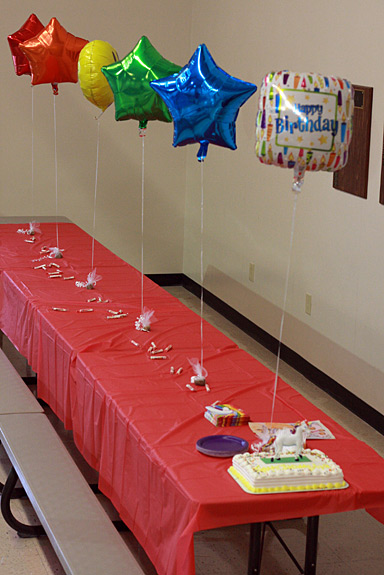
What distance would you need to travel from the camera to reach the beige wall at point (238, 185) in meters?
5.39

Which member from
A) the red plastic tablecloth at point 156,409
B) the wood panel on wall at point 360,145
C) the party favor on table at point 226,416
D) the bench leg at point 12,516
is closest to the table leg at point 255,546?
the red plastic tablecloth at point 156,409

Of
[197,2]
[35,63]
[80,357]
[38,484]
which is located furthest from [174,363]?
[197,2]

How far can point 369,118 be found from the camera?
5.16m

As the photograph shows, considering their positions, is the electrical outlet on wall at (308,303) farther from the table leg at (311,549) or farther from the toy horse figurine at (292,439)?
the toy horse figurine at (292,439)

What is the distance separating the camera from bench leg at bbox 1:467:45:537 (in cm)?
388

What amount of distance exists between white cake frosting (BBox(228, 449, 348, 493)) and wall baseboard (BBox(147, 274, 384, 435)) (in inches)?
97.9

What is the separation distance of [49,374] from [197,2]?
4.95 meters

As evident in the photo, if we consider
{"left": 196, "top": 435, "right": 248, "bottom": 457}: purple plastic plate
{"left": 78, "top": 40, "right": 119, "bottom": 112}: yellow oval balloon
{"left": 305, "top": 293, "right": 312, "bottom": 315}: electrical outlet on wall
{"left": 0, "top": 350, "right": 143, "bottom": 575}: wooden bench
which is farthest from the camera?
{"left": 305, "top": 293, "right": 312, "bottom": 315}: electrical outlet on wall

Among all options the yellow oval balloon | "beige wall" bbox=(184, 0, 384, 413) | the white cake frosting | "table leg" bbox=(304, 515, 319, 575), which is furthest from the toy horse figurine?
the yellow oval balloon

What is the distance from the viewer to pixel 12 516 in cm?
389

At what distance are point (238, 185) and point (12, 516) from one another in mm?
4150

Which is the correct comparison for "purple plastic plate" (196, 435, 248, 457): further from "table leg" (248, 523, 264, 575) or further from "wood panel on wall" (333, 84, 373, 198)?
"wood panel on wall" (333, 84, 373, 198)

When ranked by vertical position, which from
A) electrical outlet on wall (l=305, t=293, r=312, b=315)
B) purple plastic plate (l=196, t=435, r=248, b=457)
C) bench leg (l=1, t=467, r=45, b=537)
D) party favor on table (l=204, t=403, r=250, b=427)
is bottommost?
bench leg (l=1, t=467, r=45, b=537)

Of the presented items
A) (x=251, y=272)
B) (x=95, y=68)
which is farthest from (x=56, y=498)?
(x=251, y=272)
